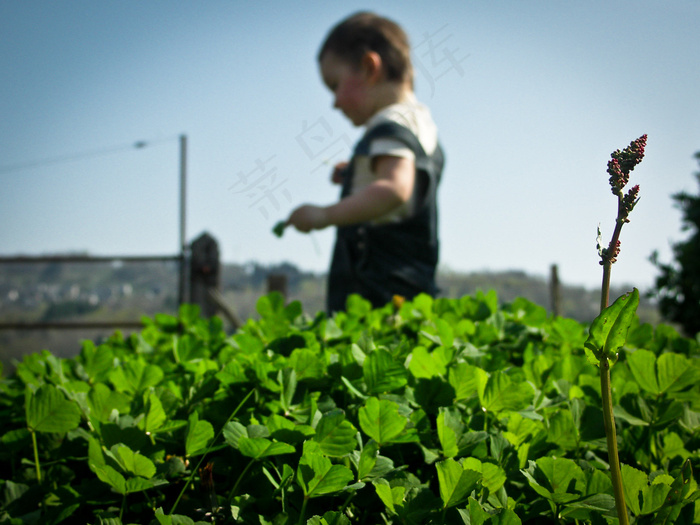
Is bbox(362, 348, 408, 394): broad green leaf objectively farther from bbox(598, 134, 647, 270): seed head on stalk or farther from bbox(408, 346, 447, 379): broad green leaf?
bbox(598, 134, 647, 270): seed head on stalk

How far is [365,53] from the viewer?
111 inches

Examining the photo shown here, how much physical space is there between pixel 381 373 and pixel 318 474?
193 mm

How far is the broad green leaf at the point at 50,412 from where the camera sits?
2.31 ft

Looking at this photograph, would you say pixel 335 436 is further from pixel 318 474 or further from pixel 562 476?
pixel 562 476

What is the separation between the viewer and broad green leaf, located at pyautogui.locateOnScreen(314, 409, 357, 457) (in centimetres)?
62

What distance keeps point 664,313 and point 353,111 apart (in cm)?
492

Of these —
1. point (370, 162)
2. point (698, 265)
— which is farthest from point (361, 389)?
point (698, 265)

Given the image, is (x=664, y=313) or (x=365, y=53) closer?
(x=365, y=53)

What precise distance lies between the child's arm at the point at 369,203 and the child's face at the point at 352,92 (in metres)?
0.56

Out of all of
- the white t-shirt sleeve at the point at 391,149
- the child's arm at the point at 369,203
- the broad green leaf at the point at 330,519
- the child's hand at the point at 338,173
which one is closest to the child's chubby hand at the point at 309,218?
the child's arm at the point at 369,203

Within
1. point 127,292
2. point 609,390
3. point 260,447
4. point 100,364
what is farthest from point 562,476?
point 127,292

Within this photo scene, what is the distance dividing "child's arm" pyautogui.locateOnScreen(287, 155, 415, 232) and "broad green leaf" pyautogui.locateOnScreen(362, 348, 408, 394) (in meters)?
1.56

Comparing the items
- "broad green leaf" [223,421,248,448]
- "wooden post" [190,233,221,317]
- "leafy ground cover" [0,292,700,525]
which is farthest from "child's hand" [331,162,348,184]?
"wooden post" [190,233,221,317]

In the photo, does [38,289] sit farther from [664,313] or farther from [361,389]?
[361,389]
